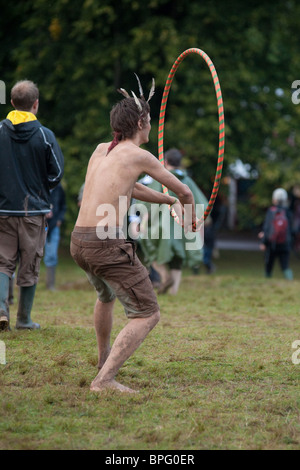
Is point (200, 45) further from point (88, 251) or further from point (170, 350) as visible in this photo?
point (88, 251)

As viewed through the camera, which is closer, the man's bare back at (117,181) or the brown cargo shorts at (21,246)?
the man's bare back at (117,181)

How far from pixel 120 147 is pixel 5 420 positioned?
202 cm

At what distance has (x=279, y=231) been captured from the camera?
1507 cm

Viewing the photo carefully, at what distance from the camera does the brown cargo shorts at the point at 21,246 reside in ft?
23.6

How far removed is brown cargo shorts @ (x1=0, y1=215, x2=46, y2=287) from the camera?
7195 mm

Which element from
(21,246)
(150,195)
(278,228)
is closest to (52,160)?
(21,246)

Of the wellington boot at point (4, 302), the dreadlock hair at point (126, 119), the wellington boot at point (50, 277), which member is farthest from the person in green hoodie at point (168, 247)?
the dreadlock hair at point (126, 119)

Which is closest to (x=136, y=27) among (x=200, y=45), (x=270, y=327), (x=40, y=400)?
(x=200, y=45)

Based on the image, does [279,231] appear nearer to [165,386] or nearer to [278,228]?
[278,228]

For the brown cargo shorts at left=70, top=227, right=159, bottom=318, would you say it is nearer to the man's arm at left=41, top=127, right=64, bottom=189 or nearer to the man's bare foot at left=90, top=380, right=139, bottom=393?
the man's bare foot at left=90, top=380, right=139, bottom=393

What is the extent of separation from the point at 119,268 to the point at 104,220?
1.15ft

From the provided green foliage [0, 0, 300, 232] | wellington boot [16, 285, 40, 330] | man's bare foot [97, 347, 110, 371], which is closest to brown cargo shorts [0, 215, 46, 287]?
wellington boot [16, 285, 40, 330]

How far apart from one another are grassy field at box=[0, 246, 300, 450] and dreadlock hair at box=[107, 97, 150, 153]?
1.77 metres

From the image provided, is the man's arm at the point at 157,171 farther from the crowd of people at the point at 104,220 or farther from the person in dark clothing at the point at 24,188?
the person in dark clothing at the point at 24,188
